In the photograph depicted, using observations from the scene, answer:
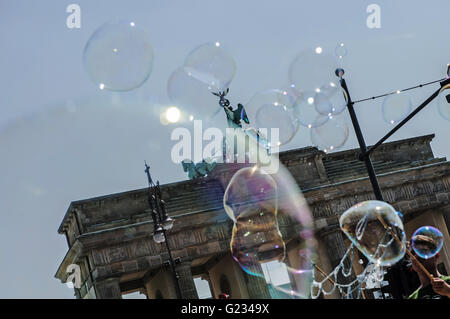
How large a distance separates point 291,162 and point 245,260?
2829 centimetres

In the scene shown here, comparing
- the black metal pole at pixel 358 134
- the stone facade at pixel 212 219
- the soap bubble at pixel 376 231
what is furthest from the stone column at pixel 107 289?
the soap bubble at pixel 376 231

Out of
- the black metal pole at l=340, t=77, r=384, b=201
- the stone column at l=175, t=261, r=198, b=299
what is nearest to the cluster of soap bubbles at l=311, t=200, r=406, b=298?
the black metal pole at l=340, t=77, r=384, b=201

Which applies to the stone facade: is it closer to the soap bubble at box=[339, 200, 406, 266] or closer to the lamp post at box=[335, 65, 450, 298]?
the lamp post at box=[335, 65, 450, 298]

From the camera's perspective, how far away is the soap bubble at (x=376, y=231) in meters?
12.3

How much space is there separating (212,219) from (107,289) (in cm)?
685

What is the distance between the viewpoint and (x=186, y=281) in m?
40.3

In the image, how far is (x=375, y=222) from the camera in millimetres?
12555

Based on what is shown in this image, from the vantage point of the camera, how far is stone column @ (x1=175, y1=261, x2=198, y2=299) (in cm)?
3972

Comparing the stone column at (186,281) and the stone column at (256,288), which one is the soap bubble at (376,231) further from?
the stone column at (256,288)

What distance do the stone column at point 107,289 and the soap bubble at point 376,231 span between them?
27628 mm

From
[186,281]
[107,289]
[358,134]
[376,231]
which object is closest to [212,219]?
[186,281]

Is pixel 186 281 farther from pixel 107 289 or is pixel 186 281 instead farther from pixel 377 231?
pixel 377 231
